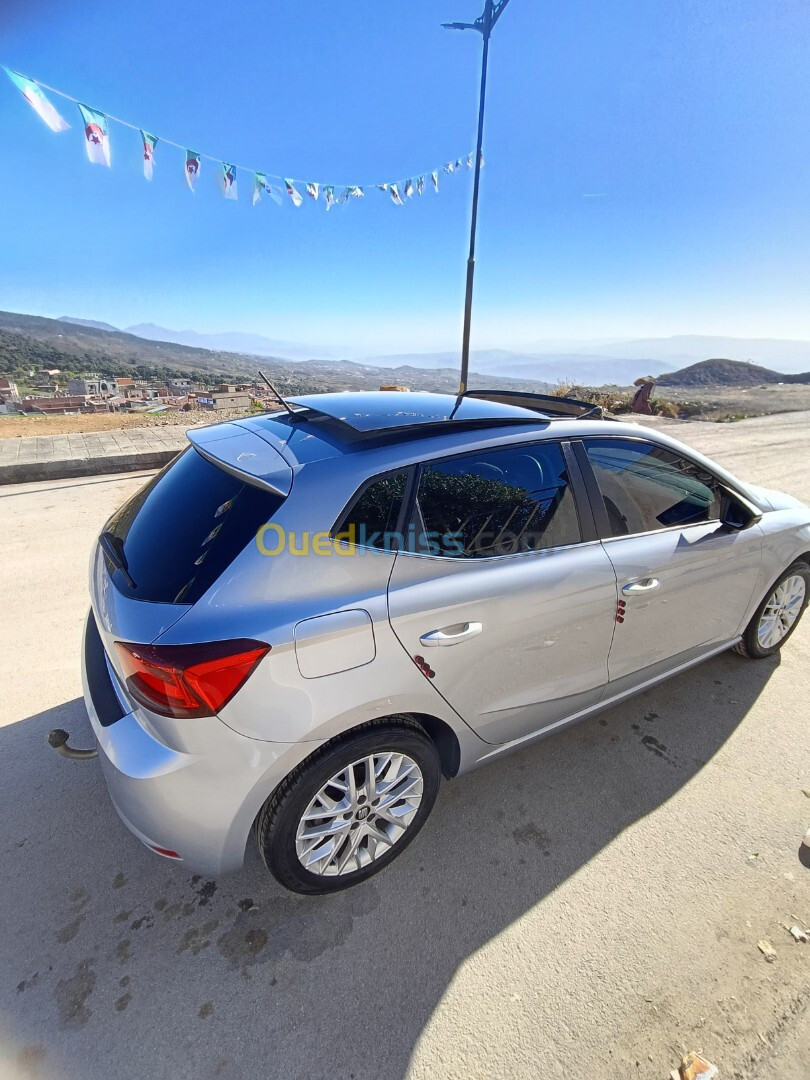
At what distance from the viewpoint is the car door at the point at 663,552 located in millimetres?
2268

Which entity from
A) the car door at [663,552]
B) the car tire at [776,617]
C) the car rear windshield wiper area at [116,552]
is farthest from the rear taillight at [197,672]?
the car tire at [776,617]

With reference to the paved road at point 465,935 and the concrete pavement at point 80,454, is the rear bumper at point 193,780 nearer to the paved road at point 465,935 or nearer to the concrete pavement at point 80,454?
the paved road at point 465,935

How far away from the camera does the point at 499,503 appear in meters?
2.00

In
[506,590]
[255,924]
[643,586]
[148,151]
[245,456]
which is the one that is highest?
[148,151]

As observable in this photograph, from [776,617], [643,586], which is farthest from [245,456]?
[776,617]

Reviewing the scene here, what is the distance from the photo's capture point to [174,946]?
5.57ft

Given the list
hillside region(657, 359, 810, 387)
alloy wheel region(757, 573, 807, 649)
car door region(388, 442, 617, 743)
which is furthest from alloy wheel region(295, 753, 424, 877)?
hillside region(657, 359, 810, 387)

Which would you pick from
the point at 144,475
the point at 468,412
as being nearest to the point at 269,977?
the point at 468,412

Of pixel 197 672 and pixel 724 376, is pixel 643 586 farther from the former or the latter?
pixel 724 376

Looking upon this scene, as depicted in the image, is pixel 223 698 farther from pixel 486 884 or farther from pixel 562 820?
pixel 562 820

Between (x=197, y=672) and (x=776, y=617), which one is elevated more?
(x=197, y=672)

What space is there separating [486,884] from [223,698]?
1.31 m

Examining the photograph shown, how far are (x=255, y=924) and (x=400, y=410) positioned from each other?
2080 millimetres

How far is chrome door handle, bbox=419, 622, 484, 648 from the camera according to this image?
174 centimetres
